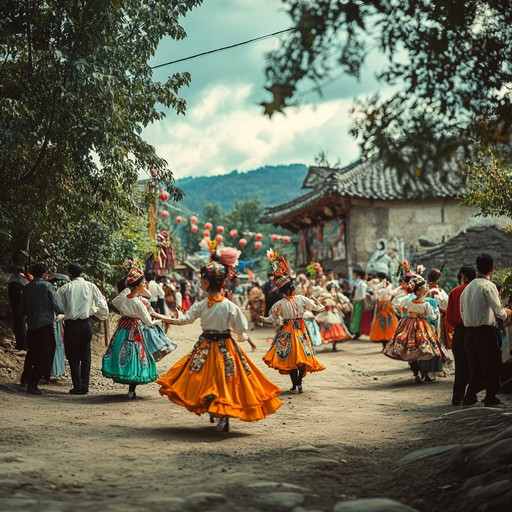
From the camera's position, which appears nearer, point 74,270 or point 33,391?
point 33,391

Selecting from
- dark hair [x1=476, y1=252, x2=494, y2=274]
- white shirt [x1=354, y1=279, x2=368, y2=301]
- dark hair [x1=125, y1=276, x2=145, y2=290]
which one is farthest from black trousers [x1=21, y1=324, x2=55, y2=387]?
white shirt [x1=354, y1=279, x2=368, y2=301]

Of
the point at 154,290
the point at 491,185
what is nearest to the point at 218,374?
the point at 491,185

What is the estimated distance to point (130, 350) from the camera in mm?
11297

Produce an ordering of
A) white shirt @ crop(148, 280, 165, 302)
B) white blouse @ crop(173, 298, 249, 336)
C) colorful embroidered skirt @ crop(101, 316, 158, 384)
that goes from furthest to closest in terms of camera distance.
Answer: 1. white shirt @ crop(148, 280, 165, 302)
2. colorful embroidered skirt @ crop(101, 316, 158, 384)
3. white blouse @ crop(173, 298, 249, 336)

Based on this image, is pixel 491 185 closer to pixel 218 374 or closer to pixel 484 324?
pixel 484 324

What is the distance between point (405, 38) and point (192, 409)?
4.32 meters

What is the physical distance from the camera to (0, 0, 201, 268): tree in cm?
1160

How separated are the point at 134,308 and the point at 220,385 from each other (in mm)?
3325

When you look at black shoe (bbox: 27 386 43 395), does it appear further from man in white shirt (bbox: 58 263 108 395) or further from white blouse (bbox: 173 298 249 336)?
white blouse (bbox: 173 298 249 336)

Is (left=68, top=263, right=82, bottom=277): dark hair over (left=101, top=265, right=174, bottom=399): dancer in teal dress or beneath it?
over

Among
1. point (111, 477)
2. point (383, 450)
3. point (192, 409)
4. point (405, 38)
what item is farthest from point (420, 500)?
point (405, 38)

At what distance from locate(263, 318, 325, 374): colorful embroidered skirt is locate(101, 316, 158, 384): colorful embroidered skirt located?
1.85m

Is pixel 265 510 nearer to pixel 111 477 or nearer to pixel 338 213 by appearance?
pixel 111 477

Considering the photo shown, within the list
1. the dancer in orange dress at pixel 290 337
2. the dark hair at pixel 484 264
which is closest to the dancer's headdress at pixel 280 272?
the dancer in orange dress at pixel 290 337
